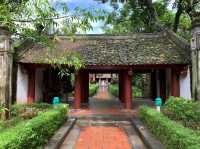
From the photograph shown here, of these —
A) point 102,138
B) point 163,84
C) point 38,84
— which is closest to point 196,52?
point 102,138

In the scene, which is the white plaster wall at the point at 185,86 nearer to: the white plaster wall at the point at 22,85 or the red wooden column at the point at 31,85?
the red wooden column at the point at 31,85

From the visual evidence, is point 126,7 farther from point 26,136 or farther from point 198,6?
point 26,136

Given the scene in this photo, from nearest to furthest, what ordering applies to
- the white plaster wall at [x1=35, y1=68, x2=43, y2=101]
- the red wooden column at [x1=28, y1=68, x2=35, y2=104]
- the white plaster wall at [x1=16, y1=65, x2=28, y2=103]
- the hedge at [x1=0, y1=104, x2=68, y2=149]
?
the hedge at [x1=0, y1=104, x2=68, y2=149], the white plaster wall at [x1=16, y1=65, x2=28, y2=103], the red wooden column at [x1=28, y1=68, x2=35, y2=104], the white plaster wall at [x1=35, y1=68, x2=43, y2=101]

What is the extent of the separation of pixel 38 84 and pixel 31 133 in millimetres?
13371

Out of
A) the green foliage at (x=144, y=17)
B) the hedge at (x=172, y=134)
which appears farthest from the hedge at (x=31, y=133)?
the green foliage at (x=144, y=17)

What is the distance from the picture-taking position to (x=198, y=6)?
73.3ft

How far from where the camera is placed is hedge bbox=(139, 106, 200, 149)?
20.6ft

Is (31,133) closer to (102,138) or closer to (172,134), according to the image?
(172,134)

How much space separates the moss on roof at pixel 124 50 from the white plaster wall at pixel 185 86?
60.0 inches

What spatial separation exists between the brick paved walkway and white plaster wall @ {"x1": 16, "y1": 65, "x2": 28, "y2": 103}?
617 centimetres

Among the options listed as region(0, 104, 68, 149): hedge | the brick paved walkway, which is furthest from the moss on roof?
region(0, 104, 68, 149): hedge

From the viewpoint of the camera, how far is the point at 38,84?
2064 cm

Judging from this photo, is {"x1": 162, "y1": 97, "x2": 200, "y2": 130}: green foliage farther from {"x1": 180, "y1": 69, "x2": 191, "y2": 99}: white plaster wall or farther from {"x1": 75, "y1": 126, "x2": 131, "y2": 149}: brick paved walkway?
{"x1": 180, "y1": 69, "x2": 191, "y2": 99}: white plaster wall

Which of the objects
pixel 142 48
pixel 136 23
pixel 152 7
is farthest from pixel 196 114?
pixel 136 23
